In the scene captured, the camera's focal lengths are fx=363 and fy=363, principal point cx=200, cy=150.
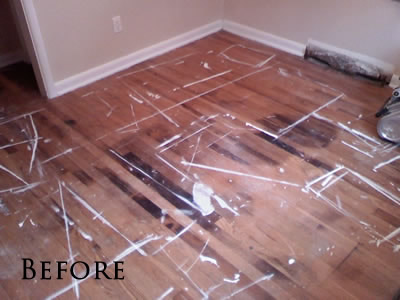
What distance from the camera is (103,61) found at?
2.60 metres

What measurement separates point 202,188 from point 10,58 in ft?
6.36

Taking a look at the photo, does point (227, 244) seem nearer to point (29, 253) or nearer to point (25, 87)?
point (29, 253)

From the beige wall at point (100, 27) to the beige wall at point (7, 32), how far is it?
0.65 metres

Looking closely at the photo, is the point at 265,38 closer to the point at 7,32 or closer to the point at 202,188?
the point at 202,188

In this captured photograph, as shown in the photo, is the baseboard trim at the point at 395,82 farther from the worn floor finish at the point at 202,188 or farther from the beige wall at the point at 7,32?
the beige wall at the point at 7,32

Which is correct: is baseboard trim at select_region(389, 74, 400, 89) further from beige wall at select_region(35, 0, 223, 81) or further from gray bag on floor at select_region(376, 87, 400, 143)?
beige wall at select_region(35, 0, 223, 81)

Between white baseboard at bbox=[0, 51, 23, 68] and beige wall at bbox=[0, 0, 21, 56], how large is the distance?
2 centimetres

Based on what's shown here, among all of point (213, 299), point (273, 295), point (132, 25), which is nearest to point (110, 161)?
point (213, 299)

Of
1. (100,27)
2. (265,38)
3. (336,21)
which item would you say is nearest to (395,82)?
(336,21)

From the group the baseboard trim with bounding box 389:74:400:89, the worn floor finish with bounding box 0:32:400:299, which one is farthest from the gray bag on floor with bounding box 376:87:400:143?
the baseboard trim with bounding box 389:74:400:89

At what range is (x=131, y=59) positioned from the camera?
2.76m

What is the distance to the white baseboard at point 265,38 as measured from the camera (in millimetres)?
3008

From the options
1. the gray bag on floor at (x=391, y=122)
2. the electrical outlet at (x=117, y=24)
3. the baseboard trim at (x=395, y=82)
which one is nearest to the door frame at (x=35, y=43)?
the electrical outlet at (x=117, y=24)

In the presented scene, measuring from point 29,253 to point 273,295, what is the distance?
97 cm
